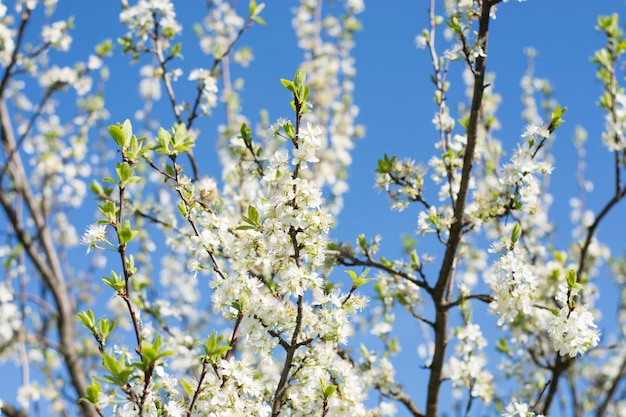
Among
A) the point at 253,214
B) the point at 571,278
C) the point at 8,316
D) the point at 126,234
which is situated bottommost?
the point at 126,234

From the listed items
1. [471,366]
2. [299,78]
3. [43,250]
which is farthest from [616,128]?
[43,250]

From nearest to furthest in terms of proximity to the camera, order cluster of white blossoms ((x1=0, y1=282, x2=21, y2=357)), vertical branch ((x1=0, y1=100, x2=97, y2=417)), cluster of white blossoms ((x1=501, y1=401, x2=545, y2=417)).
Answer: cluster of white blossoms ((x1=501, y1=401, x2=545, y2=417)) → vertical branch ((x1=0, y1=100, x2=97, y2=417)) → cluster of white blossoms ((x1=0, y1=282, x2=21, y2=357))

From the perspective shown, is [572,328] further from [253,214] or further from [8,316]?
[8,316]

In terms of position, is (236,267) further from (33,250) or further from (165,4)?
(33,250)

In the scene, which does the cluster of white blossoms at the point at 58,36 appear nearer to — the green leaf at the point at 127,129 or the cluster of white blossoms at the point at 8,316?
the cluster of white blossoms at the point at 8,316

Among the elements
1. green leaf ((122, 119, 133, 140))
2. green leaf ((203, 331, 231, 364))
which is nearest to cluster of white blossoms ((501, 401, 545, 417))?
green leaf ((203, 331, 231, 364))

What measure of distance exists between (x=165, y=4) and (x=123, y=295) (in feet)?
9.10

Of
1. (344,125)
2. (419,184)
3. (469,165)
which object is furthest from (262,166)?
(344,125)

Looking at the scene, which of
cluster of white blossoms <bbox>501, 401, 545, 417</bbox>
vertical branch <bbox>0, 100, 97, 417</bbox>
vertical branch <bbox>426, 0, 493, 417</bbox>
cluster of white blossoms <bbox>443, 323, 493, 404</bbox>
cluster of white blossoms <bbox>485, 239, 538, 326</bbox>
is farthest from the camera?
vertical branch <bbox>0, 100, 97, 417</bbox>

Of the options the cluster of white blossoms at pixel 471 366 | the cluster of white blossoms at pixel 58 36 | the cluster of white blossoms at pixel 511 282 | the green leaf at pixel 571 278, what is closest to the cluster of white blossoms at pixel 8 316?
the cluster of white blossoms at pixel 58 36

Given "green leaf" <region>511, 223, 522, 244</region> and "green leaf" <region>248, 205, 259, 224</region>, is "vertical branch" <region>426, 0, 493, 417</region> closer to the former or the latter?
"green leaf" <region>511, 223, 522, 244</region>

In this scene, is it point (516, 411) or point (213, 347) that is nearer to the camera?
point (213, 347)

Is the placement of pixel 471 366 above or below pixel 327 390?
above

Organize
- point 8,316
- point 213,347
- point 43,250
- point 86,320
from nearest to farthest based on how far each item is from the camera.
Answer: point 213,347 → point 86,320 → point 43,250 → point 8,316
